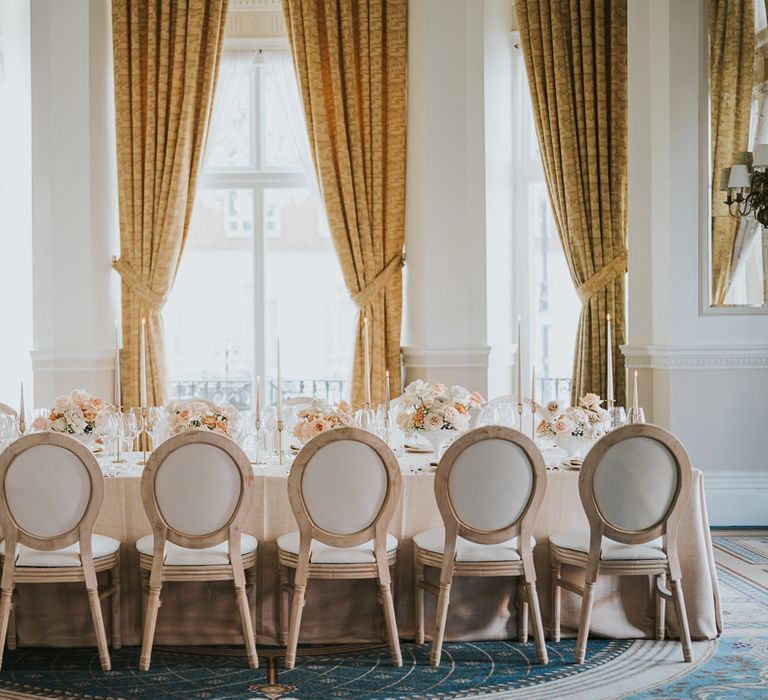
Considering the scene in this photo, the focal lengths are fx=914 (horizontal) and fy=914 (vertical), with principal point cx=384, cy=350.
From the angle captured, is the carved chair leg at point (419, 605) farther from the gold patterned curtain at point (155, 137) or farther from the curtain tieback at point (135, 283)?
the curtain tieback at point (135, 283)

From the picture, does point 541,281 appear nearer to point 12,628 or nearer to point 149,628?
point 149,628

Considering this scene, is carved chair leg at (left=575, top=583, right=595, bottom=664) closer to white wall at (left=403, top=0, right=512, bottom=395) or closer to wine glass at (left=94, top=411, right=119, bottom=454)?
wine glass at (left=94, top=411, right=119, bottom=454)

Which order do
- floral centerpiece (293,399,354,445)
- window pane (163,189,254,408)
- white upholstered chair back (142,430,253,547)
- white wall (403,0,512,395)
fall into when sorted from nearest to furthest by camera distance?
white upholstered chair back (142,430,253,547), floral centerpiece (293,399,354,445), white wall (403,0,512,395), window pane (163,189,254,408)

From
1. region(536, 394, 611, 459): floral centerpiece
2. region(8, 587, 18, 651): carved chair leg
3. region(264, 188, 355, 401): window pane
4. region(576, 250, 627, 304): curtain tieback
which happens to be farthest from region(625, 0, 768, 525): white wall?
region(8, 587, 18, 651): carved chair leg

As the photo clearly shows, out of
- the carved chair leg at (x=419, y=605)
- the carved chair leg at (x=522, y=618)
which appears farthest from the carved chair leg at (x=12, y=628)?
the carved chair leg at (x=522, y=618)

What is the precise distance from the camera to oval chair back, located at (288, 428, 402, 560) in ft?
12.2

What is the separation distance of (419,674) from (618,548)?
984 millimetres

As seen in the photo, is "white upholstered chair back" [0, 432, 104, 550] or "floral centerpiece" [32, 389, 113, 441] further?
"floral centerpiece" [32, 389, 113, 441]

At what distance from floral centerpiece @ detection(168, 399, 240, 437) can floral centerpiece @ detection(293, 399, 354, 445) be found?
12.8 inches

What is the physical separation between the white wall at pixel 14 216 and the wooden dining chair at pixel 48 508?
3.76 metres

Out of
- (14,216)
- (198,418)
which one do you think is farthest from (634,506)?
(14,216)

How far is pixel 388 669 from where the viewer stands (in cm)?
378

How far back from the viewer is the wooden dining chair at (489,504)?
3715 mm

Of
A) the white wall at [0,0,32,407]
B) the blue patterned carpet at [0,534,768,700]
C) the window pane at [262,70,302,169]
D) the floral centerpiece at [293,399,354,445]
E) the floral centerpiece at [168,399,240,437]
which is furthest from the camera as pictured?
the window pane at [262,70,302,169]
